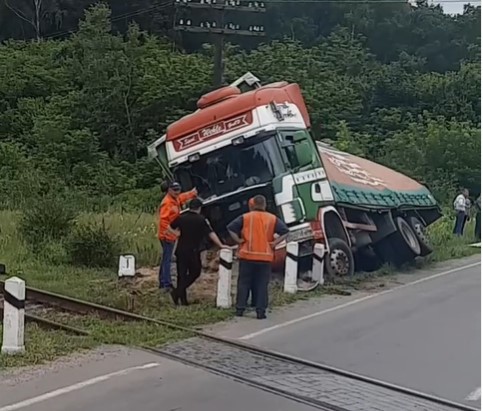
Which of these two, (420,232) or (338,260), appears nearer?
(338,260)

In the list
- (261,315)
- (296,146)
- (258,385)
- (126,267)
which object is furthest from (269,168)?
(258,385)

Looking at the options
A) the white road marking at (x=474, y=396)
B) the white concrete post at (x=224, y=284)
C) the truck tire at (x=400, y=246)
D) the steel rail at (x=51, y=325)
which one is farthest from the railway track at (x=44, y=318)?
the truck tire at (x=400, y=246)

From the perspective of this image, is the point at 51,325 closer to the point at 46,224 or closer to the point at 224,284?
the point at 224,284

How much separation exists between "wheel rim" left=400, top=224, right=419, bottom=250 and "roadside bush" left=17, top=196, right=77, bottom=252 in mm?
6741

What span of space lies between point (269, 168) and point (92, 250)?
3.82 metres

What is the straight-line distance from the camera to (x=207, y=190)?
15750mm

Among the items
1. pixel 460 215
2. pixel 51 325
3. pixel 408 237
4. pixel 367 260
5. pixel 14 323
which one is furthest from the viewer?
pixel 460 215

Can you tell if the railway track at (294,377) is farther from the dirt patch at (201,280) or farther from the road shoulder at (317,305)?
the dirt patch at (201,280)

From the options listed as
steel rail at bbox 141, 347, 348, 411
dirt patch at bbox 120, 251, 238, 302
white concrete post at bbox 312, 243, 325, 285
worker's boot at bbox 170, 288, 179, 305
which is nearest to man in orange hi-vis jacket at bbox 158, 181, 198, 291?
dirt patch at bbox 120, 251, 238, 302

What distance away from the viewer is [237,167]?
51.2ft

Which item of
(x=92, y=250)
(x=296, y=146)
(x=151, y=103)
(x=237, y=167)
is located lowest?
(x=92, y=250)

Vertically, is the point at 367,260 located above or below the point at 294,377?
above

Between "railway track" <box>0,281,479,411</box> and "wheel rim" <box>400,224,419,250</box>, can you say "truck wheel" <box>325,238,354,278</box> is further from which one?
"railway track" <box>0,281,479,411</box>

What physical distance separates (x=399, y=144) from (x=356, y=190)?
2328 cm
